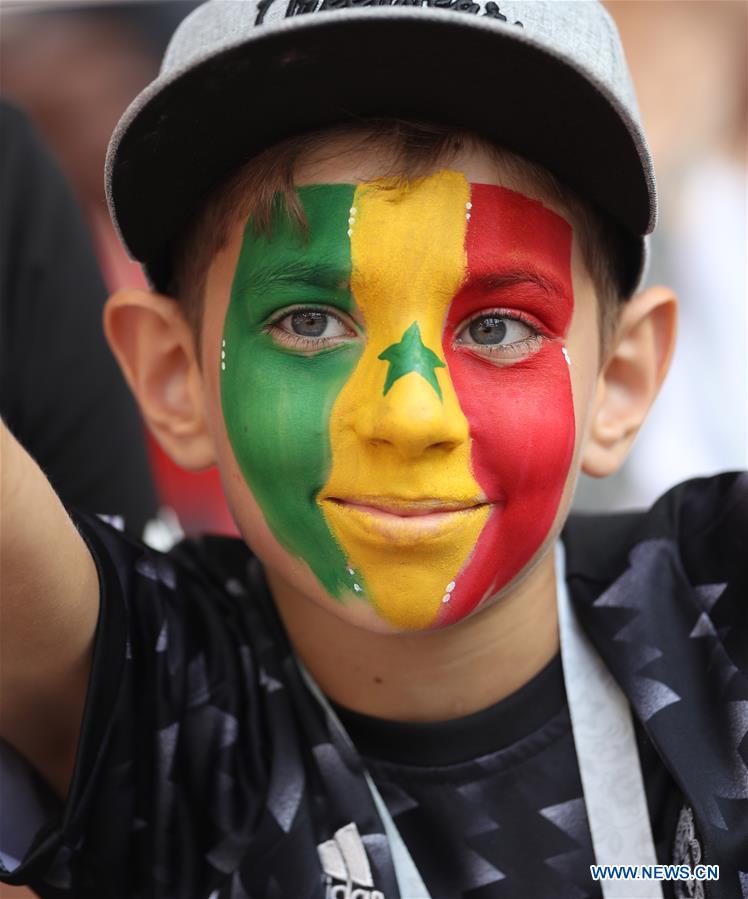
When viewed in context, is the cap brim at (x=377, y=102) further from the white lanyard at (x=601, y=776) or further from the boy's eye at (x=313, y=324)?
the white lanyard at (x=601, y=776)

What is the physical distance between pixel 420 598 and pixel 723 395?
156cm

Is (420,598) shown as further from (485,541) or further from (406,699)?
(406,699)

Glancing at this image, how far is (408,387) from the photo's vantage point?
103cm

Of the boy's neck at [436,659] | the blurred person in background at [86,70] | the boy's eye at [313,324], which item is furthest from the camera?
the blurred person in background at [86,70]

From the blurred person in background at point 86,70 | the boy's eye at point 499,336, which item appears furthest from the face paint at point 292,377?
the blurred person in background at point 86,70

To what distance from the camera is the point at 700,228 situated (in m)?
2.49

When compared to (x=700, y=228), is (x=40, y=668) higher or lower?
lower

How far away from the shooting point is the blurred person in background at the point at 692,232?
246 centimetres

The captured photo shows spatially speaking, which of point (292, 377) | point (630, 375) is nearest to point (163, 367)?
point (292, 377)

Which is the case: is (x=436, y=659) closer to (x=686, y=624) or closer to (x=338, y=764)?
(x=338, y=764)

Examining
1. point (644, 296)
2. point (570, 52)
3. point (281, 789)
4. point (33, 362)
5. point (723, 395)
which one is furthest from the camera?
point (723, 395)

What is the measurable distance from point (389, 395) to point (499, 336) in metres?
0.16

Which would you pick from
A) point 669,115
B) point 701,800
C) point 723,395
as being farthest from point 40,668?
point 669,115

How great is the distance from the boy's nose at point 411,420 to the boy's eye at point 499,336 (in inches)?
3.5
